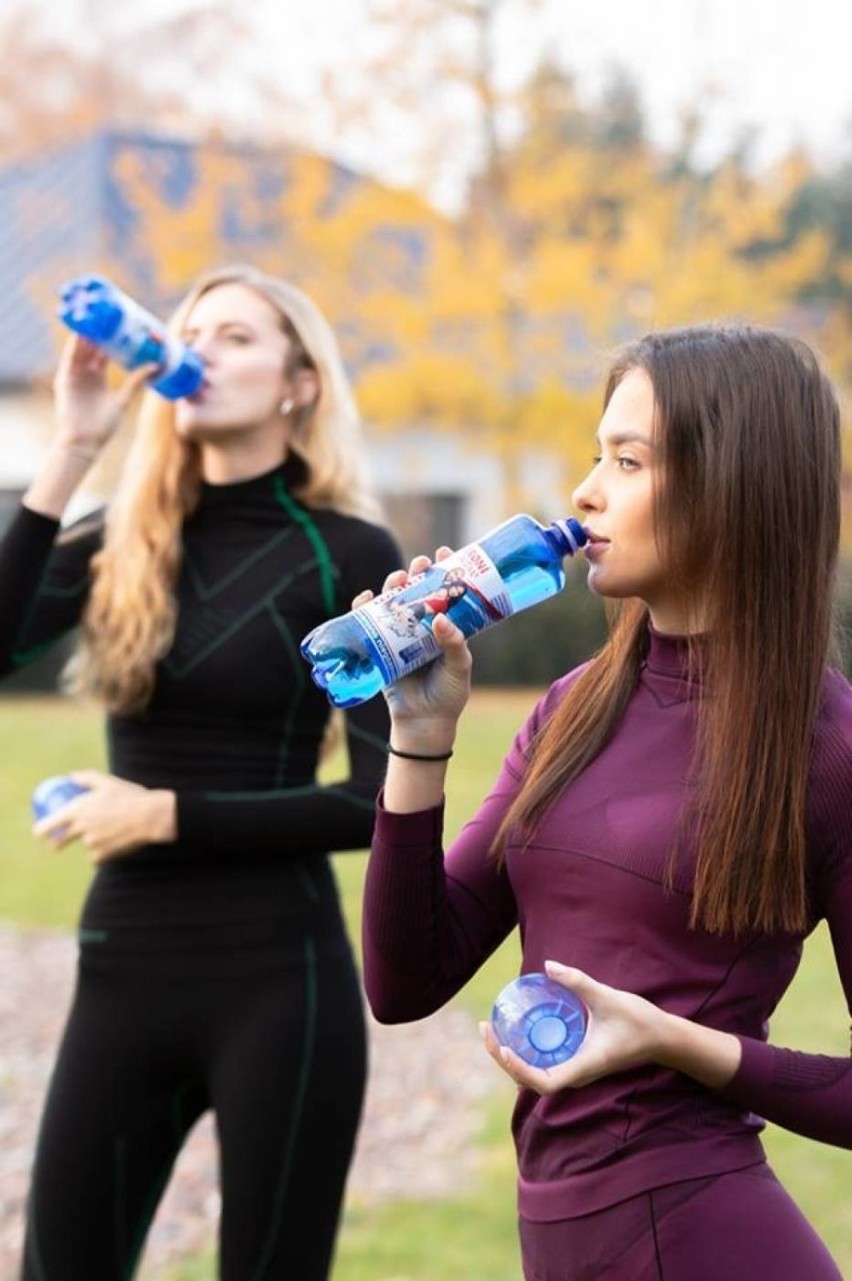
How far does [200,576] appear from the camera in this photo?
3416 mm

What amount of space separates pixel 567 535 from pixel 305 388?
61.7 inches

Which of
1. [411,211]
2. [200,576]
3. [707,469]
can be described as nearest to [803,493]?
Result: [707,469]

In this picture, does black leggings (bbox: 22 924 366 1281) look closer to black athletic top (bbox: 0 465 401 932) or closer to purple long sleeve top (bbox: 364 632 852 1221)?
black athletic top (bbox: 0 465 401 932)

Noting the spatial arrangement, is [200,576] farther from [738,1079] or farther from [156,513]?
[738,1079]

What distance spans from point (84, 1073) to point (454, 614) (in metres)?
1.43

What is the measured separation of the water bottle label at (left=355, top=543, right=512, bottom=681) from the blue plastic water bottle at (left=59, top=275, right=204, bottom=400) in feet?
→ 4.71

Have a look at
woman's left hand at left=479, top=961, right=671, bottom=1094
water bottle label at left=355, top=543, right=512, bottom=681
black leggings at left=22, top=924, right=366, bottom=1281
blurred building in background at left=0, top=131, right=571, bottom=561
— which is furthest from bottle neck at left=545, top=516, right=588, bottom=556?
blurred building in background at left=0, top=131, right=571, bottom=561

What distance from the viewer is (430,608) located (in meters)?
2.07

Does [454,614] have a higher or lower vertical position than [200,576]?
higher

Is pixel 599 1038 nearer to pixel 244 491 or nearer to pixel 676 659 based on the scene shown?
pixel 676 659

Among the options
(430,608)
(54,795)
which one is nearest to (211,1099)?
(54,795)

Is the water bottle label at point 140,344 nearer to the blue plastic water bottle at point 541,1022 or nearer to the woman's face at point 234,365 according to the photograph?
the woman's face at point 234,365

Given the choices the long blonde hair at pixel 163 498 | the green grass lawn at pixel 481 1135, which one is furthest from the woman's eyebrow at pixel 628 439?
the green grass lawn at pixel 481 1135

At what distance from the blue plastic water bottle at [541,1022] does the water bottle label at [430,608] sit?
42 centimetres
